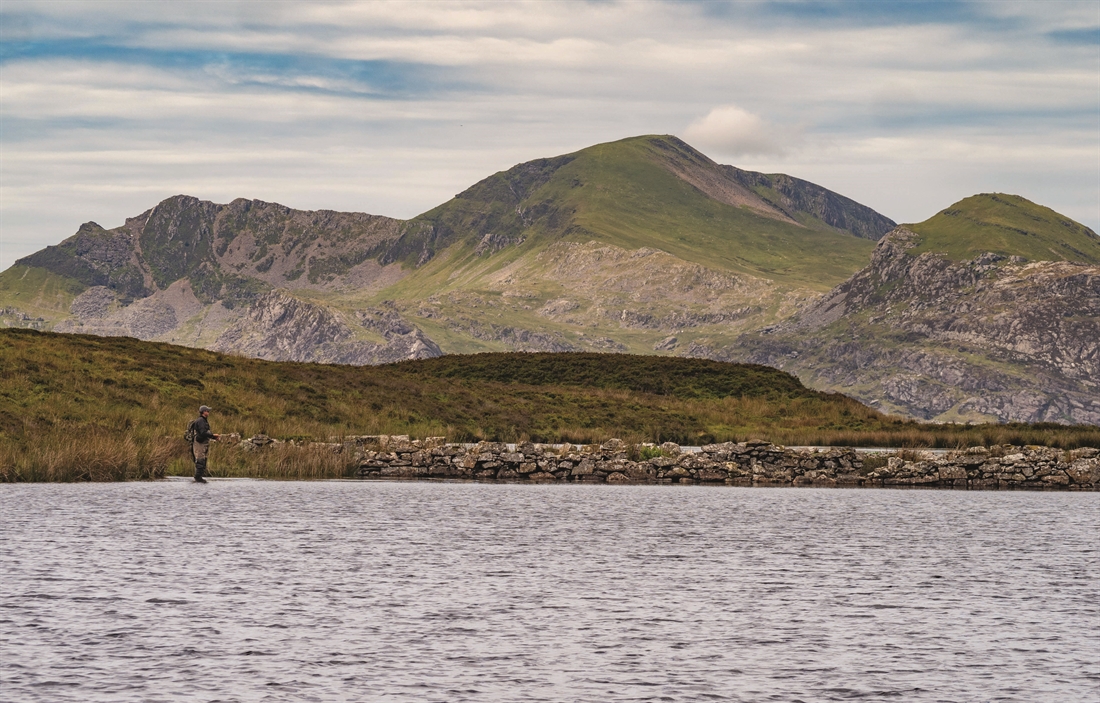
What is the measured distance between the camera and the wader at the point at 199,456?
1778 inches

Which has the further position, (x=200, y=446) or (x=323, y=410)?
(x=323, y=410)

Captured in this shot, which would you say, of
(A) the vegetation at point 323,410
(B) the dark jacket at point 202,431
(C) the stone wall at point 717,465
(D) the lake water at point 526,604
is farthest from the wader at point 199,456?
(C) the stone wall at point 717,465

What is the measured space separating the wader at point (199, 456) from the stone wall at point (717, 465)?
10.2 m

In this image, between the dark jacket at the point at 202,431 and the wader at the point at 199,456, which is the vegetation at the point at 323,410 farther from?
the dark jacket at the point at 202,431

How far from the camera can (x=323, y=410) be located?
6894cm

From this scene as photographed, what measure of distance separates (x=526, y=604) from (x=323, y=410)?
4876 centimetres

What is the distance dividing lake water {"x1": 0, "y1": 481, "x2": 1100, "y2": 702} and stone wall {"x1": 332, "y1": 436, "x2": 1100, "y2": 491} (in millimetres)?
16338

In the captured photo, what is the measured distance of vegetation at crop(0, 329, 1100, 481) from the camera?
162 ft

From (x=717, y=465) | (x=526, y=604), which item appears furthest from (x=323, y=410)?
(x=526, y=604)

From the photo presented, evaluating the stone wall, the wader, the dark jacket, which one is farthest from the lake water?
the stone wall

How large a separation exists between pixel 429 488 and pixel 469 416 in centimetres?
2720

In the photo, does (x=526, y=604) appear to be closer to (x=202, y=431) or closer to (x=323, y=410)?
(x=202, y=431)

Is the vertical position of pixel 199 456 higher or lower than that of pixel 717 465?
higher

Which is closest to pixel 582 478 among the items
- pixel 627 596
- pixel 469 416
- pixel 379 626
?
pixel 469 416
